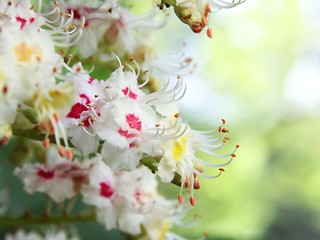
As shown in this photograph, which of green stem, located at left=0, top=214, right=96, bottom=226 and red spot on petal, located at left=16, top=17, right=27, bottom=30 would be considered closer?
red spot on petal, located at left=16, top=17, right=27, bottom=30

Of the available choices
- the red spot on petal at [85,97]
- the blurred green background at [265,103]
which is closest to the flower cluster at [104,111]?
the red spot on petal at [85,97]

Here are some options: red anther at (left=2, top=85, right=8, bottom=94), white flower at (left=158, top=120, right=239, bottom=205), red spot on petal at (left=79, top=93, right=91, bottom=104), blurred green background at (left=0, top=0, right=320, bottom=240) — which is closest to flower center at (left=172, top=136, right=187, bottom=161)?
white flower at (left=158, top=120, right=239, bottom=205)

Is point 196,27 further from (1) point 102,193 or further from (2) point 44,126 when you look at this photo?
(1) point 102,193

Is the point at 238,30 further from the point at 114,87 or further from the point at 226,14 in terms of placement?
the point at 114,87

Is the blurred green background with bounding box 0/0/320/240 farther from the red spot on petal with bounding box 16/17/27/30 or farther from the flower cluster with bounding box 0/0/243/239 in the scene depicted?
the red spot on petal with bounding box 16/17/27/30

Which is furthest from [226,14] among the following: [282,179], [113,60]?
[113,60]

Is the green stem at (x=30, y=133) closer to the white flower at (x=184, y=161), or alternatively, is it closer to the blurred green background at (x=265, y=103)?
the white flower at (x=184, y=161)
